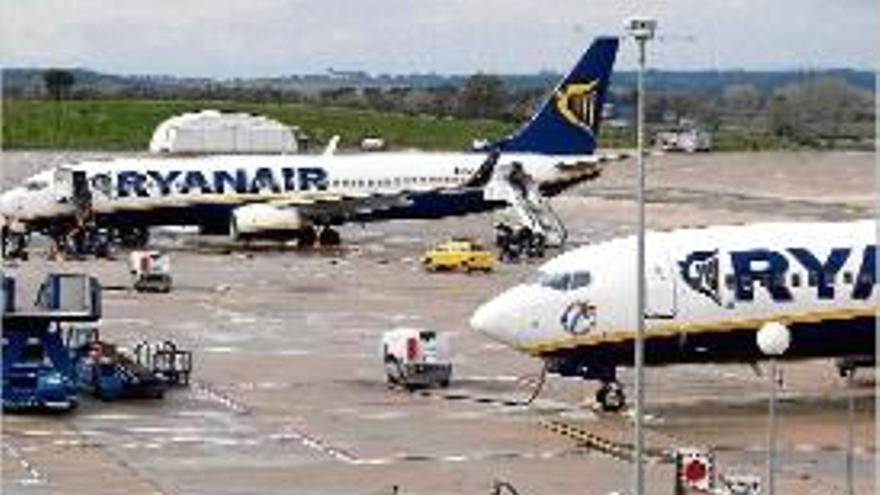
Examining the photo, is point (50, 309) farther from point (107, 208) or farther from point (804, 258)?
point (107, 208)

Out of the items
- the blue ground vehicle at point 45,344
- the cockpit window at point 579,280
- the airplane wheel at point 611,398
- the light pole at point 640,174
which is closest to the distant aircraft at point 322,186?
the blue ground vehicle at point 45,344

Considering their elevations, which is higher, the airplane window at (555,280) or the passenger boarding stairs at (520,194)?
the passenger boarding stairs at (520,194)

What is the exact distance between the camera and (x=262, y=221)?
281ft

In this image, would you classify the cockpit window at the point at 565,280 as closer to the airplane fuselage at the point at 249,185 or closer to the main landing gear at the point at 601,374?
the main landing gear at the point at 601,374

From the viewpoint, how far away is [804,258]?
4484 centimetres

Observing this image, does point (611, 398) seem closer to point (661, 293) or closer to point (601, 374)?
A: point (601, 374)

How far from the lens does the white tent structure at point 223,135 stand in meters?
160

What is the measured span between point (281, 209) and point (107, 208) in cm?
696

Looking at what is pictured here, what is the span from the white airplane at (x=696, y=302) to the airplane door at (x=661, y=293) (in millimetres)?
Result: 21

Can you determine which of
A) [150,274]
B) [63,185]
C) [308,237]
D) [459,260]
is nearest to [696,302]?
[150,274]

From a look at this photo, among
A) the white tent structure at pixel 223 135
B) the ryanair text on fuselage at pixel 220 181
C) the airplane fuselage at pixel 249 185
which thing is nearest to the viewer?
the ryanair text on fuselage at pixel 220 181

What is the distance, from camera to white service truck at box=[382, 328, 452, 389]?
160 ft

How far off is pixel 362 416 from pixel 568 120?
46.3 metres

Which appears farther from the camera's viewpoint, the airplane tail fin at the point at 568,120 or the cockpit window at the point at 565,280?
the airplane tail fin at the point at 568,120
